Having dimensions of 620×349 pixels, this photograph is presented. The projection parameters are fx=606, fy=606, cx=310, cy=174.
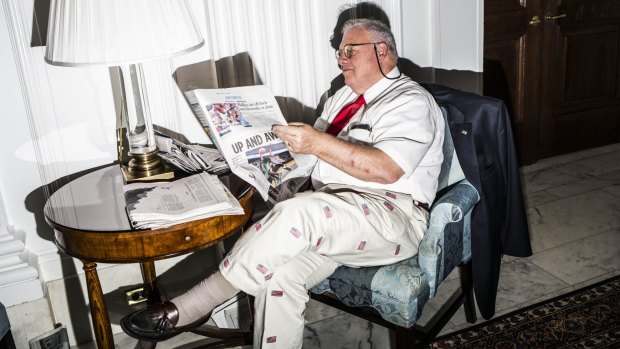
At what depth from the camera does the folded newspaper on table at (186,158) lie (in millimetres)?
1791

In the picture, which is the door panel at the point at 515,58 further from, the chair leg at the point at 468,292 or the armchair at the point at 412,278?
the armchair at the point at 412,278

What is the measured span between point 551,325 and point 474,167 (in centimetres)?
67

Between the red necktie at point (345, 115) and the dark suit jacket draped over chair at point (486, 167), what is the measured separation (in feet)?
0.83

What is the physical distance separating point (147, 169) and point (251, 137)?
1.06ft

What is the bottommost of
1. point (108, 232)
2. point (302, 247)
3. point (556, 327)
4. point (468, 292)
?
point (556, 327)

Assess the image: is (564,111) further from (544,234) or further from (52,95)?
(52,95)

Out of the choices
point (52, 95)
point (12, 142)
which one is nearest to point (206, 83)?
point (52, 95)

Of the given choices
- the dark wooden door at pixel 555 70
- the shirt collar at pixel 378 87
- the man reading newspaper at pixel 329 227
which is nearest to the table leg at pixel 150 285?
the man reading newspaper at pixel 329 227

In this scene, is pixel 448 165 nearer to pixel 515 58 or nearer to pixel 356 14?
pixel 356 14

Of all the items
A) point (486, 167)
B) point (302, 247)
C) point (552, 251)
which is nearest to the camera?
point (302, 247)

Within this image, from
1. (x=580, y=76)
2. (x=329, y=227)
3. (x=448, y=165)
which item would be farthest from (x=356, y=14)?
(x=580, y=76)

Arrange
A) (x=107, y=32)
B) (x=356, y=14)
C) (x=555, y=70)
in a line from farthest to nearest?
(x=555, y=70) → (x=356, y=14) → (x=107, y=32)

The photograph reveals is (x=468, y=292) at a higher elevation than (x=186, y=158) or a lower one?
lower

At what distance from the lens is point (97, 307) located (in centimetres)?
168
